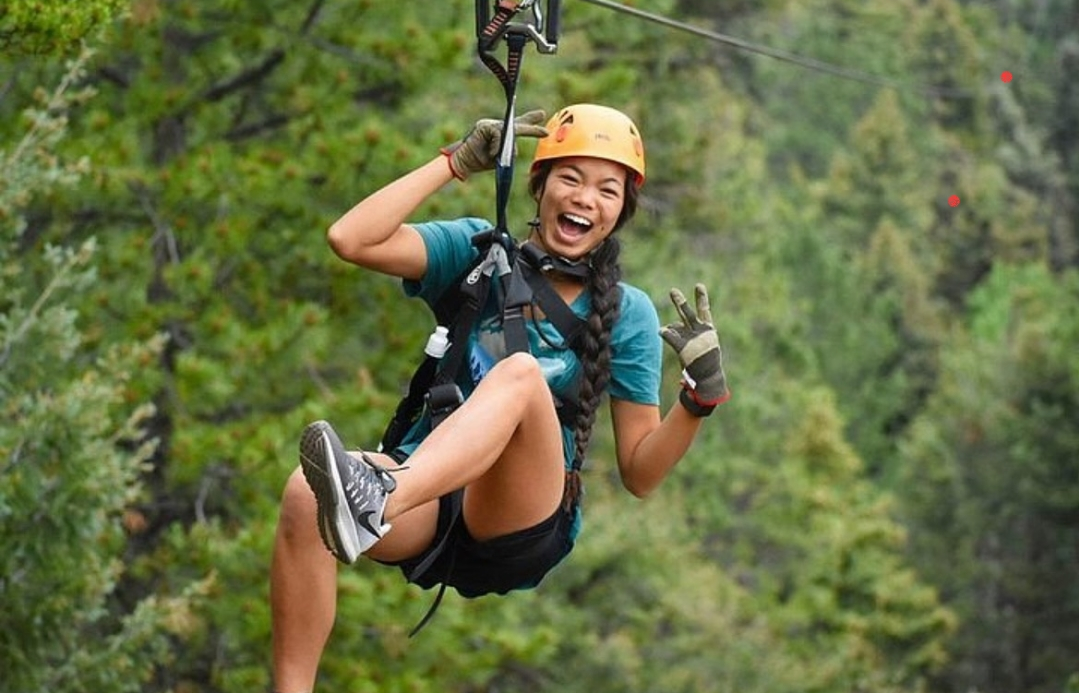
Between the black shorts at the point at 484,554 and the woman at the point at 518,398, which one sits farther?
the black shorts at the point at 484,554

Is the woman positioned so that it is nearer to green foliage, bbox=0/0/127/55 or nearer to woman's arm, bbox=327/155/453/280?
woman's arm, bbox=327/155/453/280

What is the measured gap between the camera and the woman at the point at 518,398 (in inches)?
194

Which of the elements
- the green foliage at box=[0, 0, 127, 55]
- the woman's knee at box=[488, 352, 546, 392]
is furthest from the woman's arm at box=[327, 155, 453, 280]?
the green foliage at box=[0, 0, 127, 55]

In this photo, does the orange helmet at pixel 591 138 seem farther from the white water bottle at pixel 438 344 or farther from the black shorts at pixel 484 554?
the black shorts at pixel 484 554

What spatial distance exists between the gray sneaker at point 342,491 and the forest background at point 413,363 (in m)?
1.79

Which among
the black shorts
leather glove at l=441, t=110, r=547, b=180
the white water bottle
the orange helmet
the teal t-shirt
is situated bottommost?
the black shorts

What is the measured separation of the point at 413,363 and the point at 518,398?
661 centimetres

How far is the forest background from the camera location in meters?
8.66

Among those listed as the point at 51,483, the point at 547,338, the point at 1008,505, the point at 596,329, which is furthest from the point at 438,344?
the point at 1008,505

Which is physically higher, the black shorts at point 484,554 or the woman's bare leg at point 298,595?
the black shorts at point 484,554

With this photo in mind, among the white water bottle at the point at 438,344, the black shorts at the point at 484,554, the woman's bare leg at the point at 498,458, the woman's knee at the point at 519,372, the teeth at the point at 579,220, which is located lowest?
the black shorts at the point at 484,554

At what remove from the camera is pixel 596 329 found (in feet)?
17.9

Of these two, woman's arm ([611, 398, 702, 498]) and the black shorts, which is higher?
woman's arm ([611, 398, 702, 498])

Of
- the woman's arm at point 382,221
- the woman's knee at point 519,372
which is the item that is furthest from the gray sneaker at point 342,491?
the woman's arm at point 382,221
